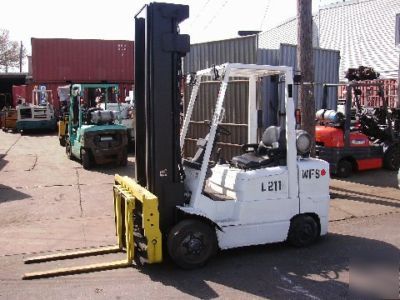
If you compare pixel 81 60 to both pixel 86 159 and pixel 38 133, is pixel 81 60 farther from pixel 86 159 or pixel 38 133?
pixel 86 159

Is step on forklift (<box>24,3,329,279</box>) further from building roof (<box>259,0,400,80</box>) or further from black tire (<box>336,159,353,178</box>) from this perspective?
building roof (<box>259,0,400,80</box>)

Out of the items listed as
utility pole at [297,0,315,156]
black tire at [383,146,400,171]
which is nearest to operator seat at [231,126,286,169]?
utility pole at [297,0,315,156]

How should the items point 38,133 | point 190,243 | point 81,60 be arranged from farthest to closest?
point 81,60
point 38,133
point 190,243

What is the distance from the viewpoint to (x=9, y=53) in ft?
198

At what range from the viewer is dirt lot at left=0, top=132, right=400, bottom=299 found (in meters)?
4.72

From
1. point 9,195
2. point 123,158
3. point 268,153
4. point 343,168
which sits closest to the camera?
point 268,153

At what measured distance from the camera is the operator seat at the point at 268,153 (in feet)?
18.6

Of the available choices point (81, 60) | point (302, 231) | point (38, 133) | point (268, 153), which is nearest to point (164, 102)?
point (268, 153)

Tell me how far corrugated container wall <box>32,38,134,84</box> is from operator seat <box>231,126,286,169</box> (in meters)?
24.9

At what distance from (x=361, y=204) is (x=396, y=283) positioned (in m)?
3.79

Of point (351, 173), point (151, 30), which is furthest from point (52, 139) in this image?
point (151, 30)

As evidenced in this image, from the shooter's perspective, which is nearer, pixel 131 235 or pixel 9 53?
pixel 131 235

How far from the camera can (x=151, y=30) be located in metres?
5.05

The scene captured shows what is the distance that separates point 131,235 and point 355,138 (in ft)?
24.5
